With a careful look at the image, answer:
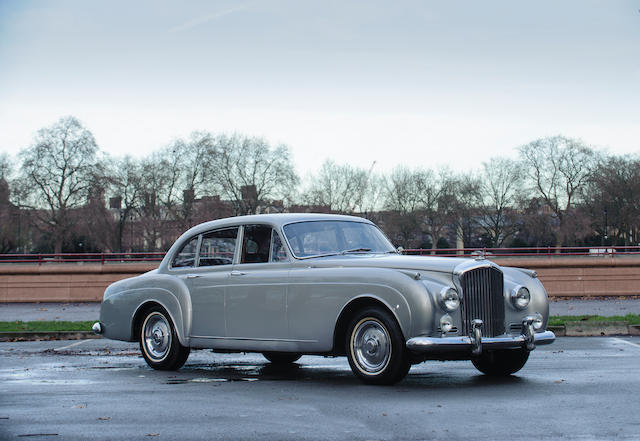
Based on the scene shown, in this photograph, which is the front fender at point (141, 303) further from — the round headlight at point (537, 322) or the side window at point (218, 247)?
the round headlight at point (537, 322)

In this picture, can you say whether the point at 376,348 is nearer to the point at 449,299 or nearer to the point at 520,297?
→ the point at 449,299

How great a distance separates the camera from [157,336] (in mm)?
9930

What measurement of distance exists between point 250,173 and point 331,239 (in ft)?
268

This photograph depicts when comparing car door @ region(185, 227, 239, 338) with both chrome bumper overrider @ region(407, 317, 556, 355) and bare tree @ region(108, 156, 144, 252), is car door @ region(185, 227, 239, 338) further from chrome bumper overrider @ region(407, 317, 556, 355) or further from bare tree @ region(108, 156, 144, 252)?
bare tree @ region(108, 156, 144, 252)

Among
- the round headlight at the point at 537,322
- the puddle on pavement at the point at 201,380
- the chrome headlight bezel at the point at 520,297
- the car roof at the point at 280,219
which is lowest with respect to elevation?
the puddle on pavement at the point at 201,380

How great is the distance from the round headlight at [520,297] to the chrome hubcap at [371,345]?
1.43m

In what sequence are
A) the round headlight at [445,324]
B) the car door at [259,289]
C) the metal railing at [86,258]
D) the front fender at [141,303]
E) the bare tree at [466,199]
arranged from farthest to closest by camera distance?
the bare tree at [466,199] < the metal railing at [86,258] < the front fender at [141,303] < the car door at [259,289] < the round headlight at [445,324]

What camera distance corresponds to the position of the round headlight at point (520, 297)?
816cm

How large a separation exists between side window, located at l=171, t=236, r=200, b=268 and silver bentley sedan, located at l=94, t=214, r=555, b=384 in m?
0.01

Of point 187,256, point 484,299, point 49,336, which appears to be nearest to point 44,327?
point 49,336

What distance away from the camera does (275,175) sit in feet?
295

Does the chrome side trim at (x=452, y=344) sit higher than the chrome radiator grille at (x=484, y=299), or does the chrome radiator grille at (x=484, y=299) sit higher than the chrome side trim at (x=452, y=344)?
the chrome radiator grille at (x=484, y=299)

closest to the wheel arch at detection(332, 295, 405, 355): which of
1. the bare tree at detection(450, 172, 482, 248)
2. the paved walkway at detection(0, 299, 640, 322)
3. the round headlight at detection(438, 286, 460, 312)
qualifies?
the round headlight at detection(438, 286, 460, 312)

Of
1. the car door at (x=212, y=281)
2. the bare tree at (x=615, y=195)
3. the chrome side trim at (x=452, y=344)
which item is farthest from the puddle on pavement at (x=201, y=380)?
the bare tree at (x=615, y=195)
